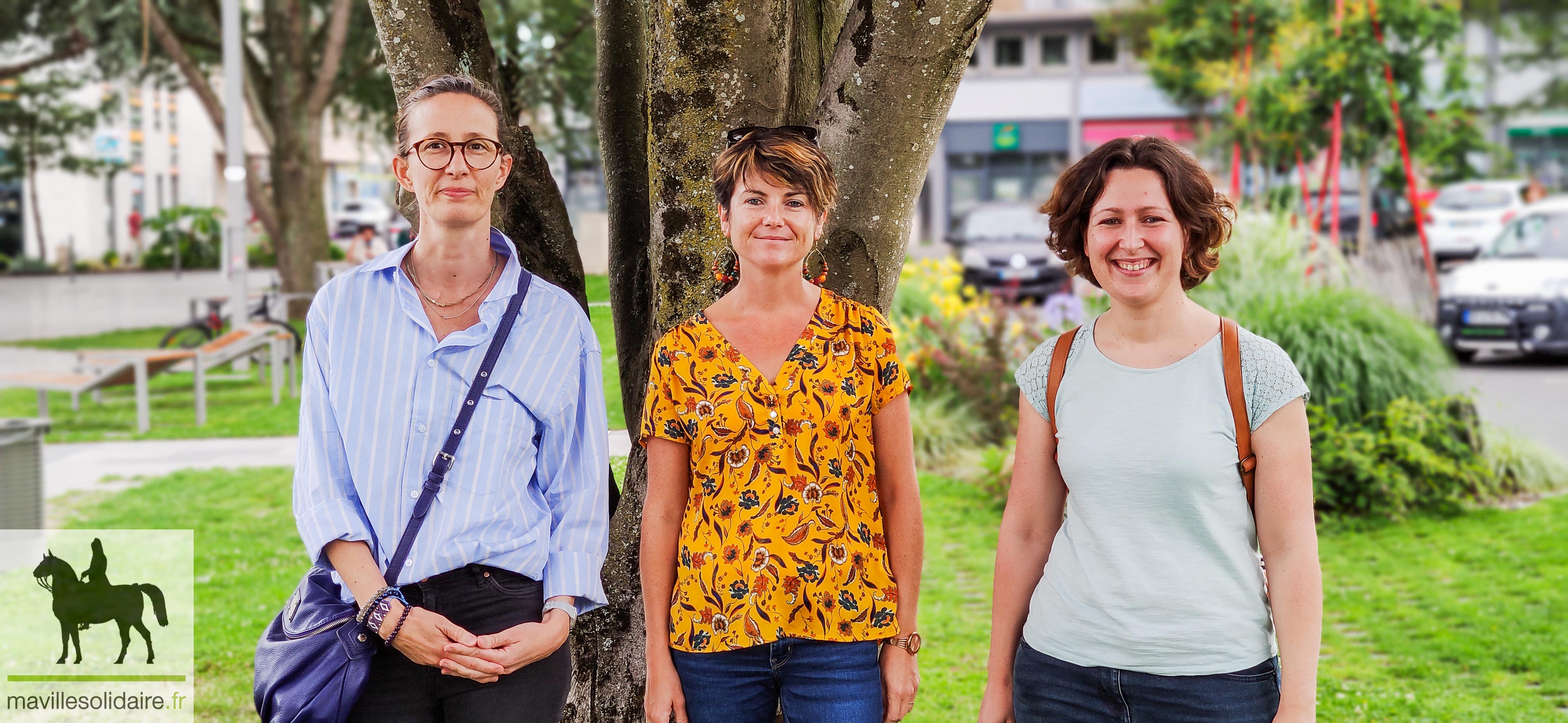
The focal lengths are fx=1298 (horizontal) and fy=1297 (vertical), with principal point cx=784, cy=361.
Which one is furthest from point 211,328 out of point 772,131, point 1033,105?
point 1033,105

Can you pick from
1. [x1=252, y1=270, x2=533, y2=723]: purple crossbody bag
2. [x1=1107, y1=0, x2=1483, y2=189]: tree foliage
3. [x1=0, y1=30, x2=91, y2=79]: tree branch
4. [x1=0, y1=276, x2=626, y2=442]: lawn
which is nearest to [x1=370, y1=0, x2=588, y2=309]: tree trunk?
[x1=252, y1=270, x2=533, y2=723]: purple crossbody bag

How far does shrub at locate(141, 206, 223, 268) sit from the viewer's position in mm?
37938

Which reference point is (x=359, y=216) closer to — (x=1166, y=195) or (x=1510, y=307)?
(x=1510, y=307)

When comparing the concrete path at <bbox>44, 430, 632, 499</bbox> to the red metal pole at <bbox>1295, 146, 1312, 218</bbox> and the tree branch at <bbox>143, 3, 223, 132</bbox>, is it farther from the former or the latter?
the red metal pole at <bbox>1295, 146, 1312, 218</bbox>

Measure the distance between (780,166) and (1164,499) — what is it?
935 mm

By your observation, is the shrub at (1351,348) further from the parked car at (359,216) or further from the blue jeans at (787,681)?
the parked car at (359,216)

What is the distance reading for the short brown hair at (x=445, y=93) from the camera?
2.53 meters

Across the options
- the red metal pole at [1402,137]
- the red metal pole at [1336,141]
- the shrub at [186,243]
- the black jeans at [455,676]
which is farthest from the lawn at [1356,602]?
the shrub at [186,243]

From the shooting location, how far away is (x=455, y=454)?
7.87 ft

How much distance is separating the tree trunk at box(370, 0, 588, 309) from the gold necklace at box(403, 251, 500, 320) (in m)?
0.73

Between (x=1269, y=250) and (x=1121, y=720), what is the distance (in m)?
7.74

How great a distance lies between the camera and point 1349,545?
7.28m

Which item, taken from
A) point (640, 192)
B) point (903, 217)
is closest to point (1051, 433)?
point (903, 217)

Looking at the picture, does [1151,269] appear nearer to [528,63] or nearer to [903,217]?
[903,217]
